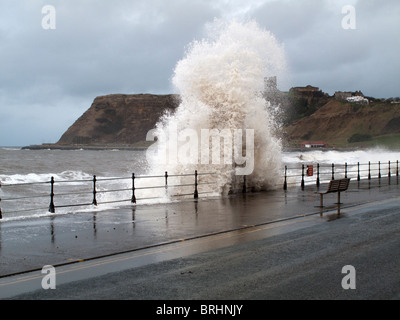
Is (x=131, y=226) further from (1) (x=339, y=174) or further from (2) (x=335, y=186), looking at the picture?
(1) (x=339, y=174)

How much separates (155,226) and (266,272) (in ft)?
16.8

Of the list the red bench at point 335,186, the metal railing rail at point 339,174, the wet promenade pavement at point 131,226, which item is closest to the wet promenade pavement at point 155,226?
the wet promenade pavement at point 131,226

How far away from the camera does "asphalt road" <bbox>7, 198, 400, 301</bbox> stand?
643cm

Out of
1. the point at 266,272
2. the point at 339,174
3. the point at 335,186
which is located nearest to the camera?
the point at 266,272

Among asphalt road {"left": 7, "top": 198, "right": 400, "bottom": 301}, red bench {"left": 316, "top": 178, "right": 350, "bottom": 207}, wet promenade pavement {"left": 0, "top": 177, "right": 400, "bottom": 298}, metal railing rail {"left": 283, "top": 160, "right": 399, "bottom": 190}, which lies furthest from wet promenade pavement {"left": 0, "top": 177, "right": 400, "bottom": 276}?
metal railing rail {"left": 283, "top": 160, "right": 399, "bottom": 190}

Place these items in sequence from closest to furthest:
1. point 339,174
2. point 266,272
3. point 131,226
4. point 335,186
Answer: point 266,272
point 131,226
point 335,186
point 339,174

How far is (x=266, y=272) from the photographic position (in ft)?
24.6

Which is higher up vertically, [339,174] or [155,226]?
[155,226]

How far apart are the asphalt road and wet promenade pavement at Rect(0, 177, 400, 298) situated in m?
0.61

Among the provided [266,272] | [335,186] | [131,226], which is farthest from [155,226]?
[335,186]

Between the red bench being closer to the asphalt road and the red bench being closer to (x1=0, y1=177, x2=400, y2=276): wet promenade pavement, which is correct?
(x1=0, y1=177, x2=400, y2=276): wet promenade pavement

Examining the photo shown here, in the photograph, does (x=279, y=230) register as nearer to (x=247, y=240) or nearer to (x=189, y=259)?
(x=247, y=240)

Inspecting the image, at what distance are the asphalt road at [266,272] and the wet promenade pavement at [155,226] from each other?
0.61m
